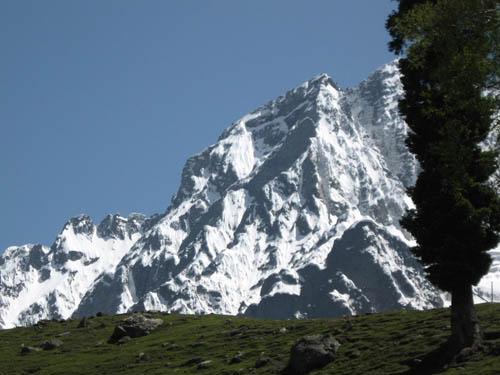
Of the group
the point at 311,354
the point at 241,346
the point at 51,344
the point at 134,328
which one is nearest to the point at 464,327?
the point at 311,354

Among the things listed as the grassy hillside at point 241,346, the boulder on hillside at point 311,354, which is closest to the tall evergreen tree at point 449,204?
the grassy hillside at point 241,346

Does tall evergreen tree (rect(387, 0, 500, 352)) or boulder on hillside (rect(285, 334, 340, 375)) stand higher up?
tall evergreen tree (rect(387, 0, 500, 352))

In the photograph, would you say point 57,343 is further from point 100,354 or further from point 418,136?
point 418,136

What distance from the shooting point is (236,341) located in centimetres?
8575

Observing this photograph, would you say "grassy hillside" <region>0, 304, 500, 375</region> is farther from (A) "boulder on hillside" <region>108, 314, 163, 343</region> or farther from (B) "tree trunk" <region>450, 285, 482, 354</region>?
(A) "boulder on hillside" <region>108, 314, 163, 343</region>

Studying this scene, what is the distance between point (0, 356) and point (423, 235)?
204 ft

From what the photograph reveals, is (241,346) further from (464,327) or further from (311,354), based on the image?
(464,327)

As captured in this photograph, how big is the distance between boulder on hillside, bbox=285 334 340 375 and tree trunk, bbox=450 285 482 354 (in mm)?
11566

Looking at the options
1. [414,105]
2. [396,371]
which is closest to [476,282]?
[396,371]

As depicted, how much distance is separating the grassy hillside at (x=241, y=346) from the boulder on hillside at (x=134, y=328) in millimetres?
1435

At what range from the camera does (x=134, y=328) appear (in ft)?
341

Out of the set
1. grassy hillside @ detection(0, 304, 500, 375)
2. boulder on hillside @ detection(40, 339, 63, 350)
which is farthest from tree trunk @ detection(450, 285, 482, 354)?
boulder on hillside @ detection(40, 339, 63, 350)

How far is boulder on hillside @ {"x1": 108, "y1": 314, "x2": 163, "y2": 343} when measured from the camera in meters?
103

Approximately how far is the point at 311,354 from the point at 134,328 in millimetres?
43637
